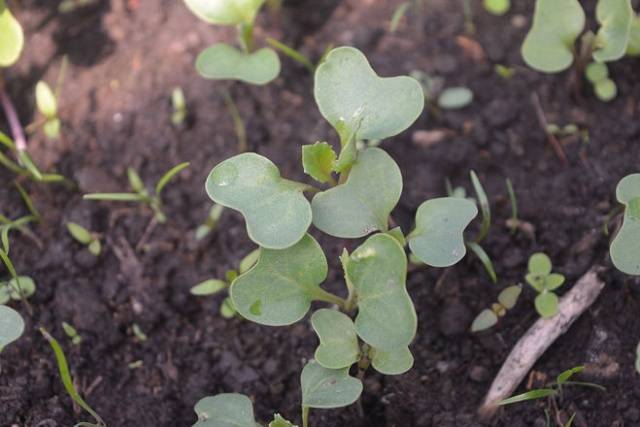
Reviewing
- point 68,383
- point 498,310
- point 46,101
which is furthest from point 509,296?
point 46,101

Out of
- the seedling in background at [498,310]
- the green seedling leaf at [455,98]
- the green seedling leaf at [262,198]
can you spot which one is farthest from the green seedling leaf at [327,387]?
the green seedling leaf at [455,98]

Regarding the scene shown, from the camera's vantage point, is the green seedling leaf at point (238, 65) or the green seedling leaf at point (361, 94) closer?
the green seedling leaf at point (361, 94)

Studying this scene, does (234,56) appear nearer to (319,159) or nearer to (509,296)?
(319,159)

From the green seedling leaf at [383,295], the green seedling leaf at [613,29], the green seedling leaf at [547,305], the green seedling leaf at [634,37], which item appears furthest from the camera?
the green seedling leaf at [634,37]

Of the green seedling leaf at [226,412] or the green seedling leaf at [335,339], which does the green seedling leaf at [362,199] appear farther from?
the green seedling leaf at [226,412]

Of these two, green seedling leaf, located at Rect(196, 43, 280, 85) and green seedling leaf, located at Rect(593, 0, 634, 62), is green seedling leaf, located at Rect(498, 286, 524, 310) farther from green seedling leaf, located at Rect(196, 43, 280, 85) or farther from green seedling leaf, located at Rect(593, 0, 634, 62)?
green seedling leaf, located at Rect(196, 43, 280, 85)

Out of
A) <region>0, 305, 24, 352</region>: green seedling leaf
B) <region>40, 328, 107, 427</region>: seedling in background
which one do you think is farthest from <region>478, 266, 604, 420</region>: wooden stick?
<region>0, 305, 24, 352</region>: green seedling leaf

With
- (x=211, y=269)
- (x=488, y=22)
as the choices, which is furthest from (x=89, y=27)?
(x=488, y=22)
